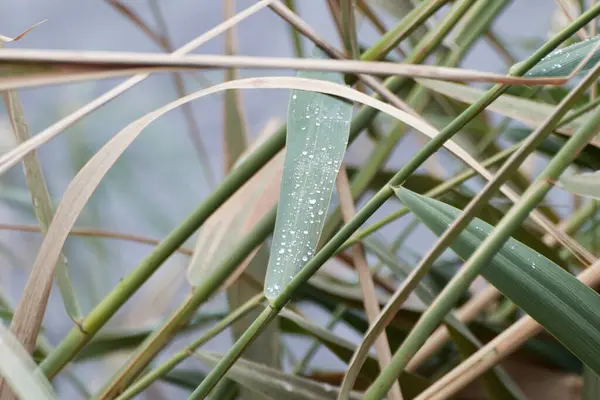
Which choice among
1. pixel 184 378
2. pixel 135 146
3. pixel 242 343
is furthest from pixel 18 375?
pixel 135 146

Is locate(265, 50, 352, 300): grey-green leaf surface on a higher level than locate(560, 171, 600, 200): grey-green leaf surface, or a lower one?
lower

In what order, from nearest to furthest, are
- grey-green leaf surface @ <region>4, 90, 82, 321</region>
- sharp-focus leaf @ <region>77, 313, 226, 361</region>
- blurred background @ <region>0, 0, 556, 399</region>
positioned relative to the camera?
grey-green leaf surface @ <region>4, 90, 82, 321</region>, sharp-focus leaf @ <region>77, 313, 226, 361</region>, blurred background @ <region>0, 0, 556, 399</region>

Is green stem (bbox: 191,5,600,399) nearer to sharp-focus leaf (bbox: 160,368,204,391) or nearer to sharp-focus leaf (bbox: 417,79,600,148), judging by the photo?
sharp-focus leaf (bbox: 417,79,600,148)

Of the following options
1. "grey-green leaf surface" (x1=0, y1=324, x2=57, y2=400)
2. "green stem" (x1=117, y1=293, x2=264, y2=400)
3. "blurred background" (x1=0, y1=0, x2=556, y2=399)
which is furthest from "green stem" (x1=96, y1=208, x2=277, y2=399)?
"blurred background" (x1=0, y1=0, x2=556, y2=399)

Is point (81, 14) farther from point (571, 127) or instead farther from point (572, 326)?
point (572, 326)

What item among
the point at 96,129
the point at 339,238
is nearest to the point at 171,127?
the point at 96,129

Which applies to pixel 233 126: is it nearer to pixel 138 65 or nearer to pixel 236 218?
pixel 236 218

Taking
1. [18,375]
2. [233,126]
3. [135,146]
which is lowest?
[18,375]
